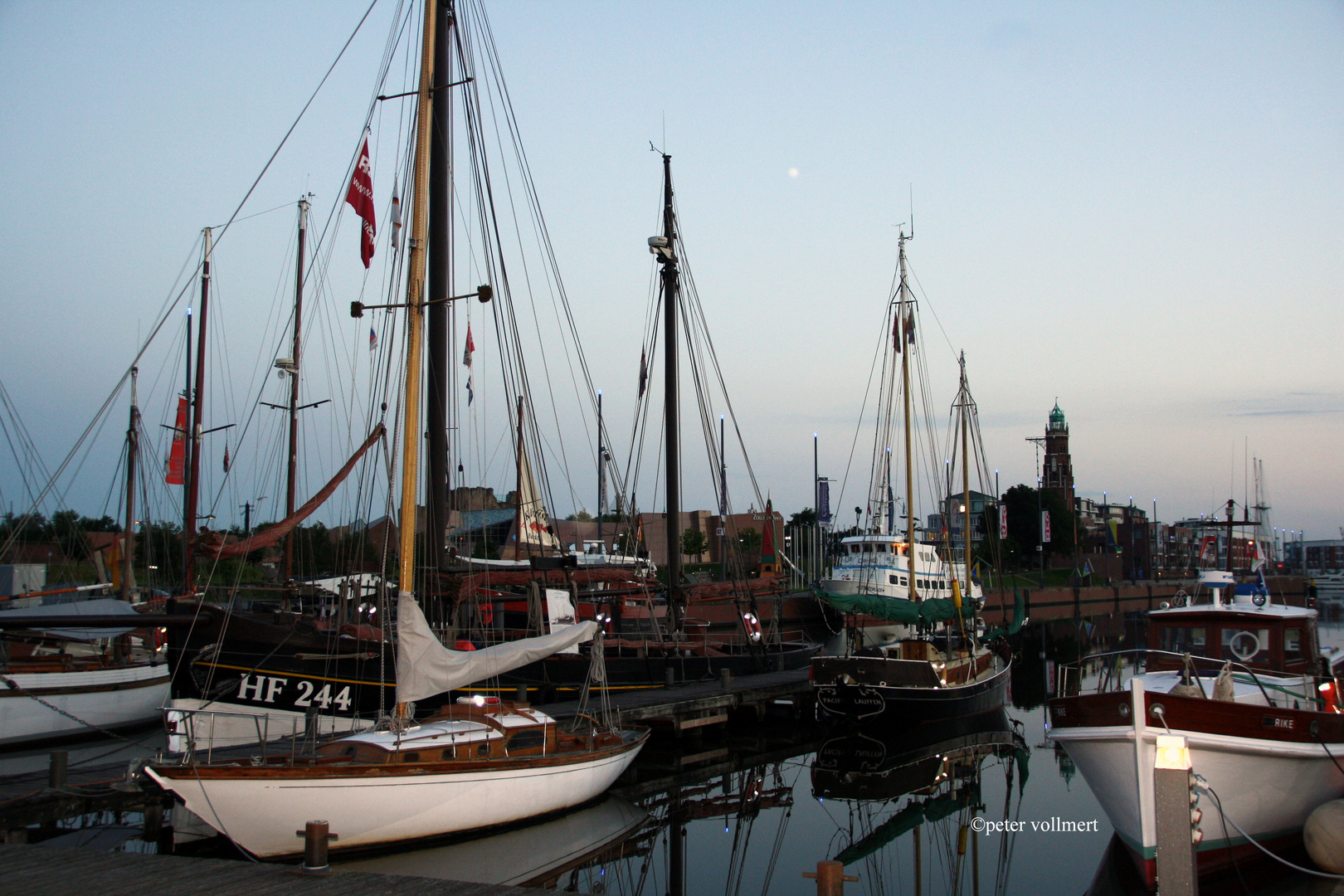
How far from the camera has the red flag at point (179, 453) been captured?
1256 inches

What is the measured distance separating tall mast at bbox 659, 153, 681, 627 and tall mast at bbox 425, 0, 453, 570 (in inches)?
365

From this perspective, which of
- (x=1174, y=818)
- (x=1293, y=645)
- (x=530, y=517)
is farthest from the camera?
(x=530, y=517)

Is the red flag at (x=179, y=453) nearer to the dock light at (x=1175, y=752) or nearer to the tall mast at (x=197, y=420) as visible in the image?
the tall mast at (x=197, y=420)

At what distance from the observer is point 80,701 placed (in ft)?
79.1

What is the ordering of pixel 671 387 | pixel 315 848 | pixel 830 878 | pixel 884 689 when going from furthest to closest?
pixel 671 387 → pixel 884 689 → pixel 315 848 → pixel 830 878

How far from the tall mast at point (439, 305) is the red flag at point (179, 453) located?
15.7 metres

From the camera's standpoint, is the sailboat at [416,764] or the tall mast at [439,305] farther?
the tall mast at [439,305]

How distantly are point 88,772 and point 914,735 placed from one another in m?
18.5

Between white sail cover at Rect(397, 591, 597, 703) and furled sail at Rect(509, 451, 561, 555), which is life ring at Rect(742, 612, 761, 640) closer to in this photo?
furled sail at Rect(509, 451, 561, 555)

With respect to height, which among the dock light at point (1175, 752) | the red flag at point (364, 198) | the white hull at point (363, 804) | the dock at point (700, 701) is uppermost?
the red flag at point (364, 198)

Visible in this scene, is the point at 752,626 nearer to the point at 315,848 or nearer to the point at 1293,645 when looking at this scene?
the point at 1293,645

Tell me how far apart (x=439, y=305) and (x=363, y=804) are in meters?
10.4

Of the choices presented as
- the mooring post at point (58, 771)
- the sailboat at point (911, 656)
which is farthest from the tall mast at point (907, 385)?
the mooring post at point (58, 771)

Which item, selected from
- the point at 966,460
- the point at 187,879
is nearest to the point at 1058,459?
the point at 966,460
